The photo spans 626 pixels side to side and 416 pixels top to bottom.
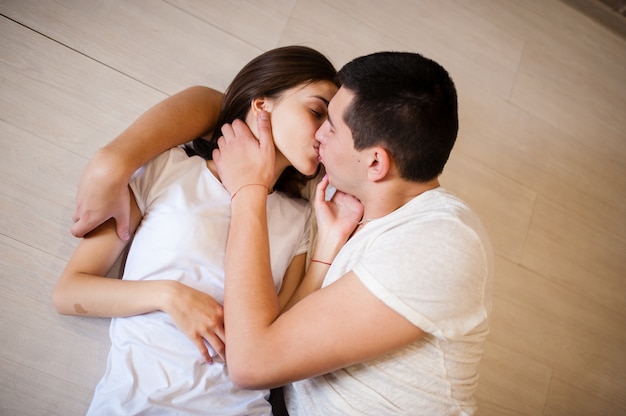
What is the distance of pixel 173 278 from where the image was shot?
3.20 ft

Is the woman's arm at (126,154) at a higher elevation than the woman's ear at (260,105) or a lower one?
lower

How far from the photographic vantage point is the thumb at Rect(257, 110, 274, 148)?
107cm

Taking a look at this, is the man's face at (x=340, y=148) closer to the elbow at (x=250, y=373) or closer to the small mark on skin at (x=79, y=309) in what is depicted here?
the elbow at (x=250, y=373)

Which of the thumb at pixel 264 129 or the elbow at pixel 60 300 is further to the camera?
the thumb at pixel 264 129

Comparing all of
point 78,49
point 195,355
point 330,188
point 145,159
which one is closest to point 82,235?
point 145,159

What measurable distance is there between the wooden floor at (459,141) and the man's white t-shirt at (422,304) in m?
0.62

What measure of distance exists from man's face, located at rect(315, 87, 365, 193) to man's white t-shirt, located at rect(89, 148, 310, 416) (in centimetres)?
27

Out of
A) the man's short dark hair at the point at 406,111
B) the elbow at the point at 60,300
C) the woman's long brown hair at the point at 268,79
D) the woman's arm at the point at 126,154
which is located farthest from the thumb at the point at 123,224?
the man's short dark hair at the point at 406,111

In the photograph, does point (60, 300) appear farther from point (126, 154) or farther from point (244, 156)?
point (244, 156)

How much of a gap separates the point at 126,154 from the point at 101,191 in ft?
0.32

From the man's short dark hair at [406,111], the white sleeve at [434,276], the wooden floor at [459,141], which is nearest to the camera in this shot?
the white sleeve at [434,276]

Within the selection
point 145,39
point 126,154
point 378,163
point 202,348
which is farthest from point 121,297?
point 145,39

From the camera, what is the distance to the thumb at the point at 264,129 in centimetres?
107

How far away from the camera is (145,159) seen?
965 millimetres
